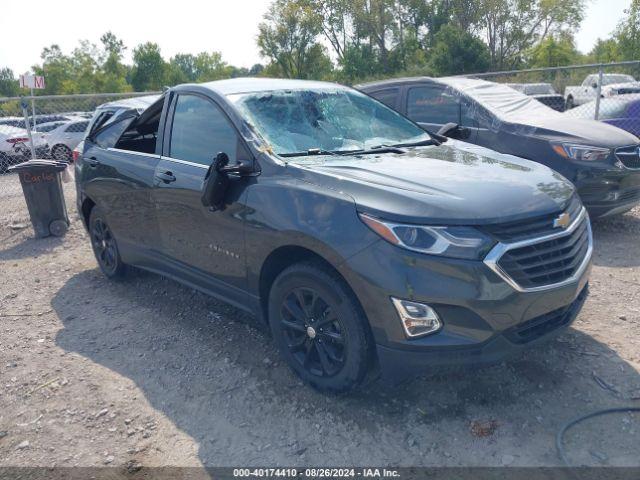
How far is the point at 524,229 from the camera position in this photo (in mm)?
2938

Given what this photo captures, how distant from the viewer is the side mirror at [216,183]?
3551 mm

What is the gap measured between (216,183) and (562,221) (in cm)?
202

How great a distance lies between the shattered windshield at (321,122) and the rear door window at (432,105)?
106 inches

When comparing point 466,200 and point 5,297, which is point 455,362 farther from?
point 5,297

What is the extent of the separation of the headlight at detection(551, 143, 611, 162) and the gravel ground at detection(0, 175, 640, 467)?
5.50 ft

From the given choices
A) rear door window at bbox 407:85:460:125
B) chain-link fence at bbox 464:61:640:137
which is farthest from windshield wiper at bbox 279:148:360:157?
chain-link fence at bbox 464:61:640:137

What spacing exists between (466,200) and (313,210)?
0.82 metres

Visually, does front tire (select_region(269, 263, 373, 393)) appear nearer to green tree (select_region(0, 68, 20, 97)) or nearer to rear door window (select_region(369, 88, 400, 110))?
rear door window (select_region(369, 88, 400, 110))

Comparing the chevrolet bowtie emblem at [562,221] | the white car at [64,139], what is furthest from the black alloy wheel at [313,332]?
the white car at [64,139]

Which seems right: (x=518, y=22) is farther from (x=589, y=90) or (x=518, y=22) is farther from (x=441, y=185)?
(x=441, y=185)

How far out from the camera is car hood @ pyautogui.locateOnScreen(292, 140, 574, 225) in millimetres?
2887

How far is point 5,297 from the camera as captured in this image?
5.68 metres

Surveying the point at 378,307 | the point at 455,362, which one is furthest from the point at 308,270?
the point at 455,362

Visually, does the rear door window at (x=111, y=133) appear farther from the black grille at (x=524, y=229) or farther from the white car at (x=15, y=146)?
the white car at (x=15, y=146)
